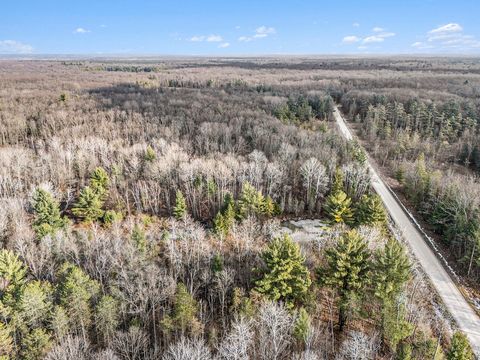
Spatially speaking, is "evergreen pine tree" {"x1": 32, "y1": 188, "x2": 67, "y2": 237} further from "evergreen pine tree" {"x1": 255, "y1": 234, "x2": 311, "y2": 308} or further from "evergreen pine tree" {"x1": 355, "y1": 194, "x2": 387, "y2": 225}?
"evergreen pine tree" {"x1": 355, "y1": 194, "x2": 387, "y2": 225}

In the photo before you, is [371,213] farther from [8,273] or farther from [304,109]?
[304,109]

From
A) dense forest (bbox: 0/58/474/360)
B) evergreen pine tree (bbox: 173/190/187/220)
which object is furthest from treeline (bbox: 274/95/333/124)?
evergreen pine tree (bbox: 173/190/187/220)

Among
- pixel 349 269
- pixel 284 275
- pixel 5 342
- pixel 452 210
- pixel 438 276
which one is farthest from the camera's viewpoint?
pixel 452 210

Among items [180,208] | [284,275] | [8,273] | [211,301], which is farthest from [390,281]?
[8,273]

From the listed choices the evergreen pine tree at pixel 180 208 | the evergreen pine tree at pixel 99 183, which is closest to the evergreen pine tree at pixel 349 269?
the evergreen pine tree at pixel 180 208

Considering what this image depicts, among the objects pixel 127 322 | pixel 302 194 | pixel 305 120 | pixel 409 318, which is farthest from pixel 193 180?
pixel 305 120

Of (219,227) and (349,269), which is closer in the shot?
(349,269)

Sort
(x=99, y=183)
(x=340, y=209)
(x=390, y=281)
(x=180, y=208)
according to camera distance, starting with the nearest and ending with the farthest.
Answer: (x=390, y=281), (x=340, y=209), (x=180, y=208), (x=99, y=183)
